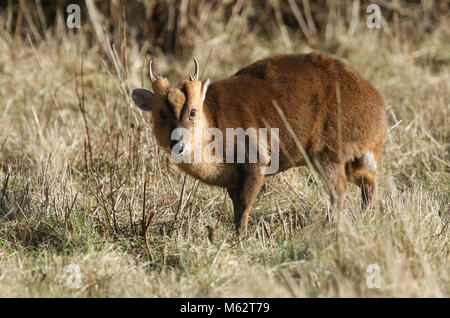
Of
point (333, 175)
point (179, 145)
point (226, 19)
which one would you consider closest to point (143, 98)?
point (179, 145)

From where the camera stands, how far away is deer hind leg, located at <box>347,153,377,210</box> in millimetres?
5539

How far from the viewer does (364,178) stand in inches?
221

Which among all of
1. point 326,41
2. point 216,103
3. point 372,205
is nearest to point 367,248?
point 372,205

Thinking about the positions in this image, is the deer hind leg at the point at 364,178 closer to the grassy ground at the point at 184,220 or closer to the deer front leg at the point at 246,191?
the grassy ground at the point at 184,220

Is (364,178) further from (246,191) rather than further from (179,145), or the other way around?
(179,145)

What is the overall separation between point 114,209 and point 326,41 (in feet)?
21.6

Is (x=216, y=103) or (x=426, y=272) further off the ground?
(x=216, y=103)

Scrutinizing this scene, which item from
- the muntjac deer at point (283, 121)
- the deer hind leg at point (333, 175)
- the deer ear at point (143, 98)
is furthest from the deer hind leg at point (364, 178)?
the deer ear at point (143, 98)

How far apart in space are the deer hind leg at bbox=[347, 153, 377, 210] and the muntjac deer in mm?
20

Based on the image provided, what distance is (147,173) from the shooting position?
6066 mm

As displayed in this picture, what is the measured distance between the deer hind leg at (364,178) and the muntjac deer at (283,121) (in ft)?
0.06

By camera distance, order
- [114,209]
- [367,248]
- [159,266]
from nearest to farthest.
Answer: [367,248] < [159,266] < [114,209]

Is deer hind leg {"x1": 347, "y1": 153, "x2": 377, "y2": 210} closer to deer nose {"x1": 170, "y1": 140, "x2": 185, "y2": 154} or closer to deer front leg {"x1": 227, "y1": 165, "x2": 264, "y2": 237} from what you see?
deer front leg {"x1": 227, "y1": 165, "x2": 264, "y2": 237}
